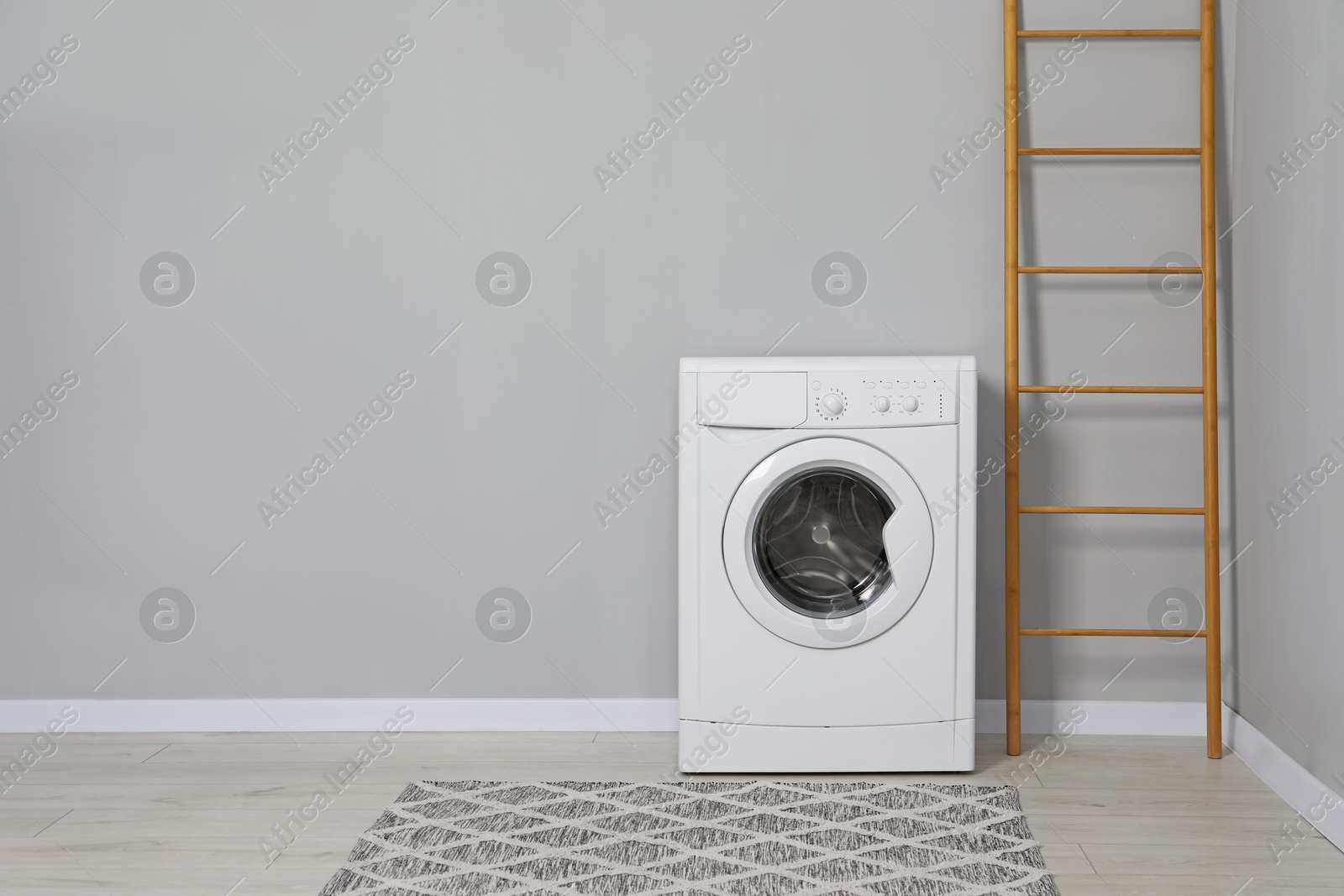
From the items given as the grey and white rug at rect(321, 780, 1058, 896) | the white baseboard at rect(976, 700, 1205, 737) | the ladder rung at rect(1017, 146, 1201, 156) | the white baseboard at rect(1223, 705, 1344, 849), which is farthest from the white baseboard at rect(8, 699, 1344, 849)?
the ladder rung at rect(1017, 146, 1201, 156)

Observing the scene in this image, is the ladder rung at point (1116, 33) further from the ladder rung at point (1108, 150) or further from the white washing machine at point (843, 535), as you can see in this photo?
the white washing machine at point (843, 535)

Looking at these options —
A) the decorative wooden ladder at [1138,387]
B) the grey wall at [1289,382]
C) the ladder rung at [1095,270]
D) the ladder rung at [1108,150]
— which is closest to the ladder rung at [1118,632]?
the decorative wooden ladder at [1138,387]

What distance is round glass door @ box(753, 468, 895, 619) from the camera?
2.18 metres

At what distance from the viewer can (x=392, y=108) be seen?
2494 mm

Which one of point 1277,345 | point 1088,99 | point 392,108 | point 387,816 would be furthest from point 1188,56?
point 387,816

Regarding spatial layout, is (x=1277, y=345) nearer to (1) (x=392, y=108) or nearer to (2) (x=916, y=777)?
(2) (x=916, y=777)

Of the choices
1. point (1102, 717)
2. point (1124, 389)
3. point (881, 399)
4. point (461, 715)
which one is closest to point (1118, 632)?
point (1102, 717)

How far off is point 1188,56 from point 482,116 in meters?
1.78

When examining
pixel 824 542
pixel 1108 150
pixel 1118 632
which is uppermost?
pixel 1108 150

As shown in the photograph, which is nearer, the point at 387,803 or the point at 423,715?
the point at 387,803

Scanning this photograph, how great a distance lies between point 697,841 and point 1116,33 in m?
2.12

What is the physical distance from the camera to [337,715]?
8.39ft

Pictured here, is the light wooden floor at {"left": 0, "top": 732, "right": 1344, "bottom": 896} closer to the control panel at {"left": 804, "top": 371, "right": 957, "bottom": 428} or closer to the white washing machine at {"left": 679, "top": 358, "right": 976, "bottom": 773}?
the white washing machine at {"left": 679, "top": 358, "right": 976, "bottom": 773}

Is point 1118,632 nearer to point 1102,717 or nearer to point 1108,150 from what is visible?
point 1102,717
